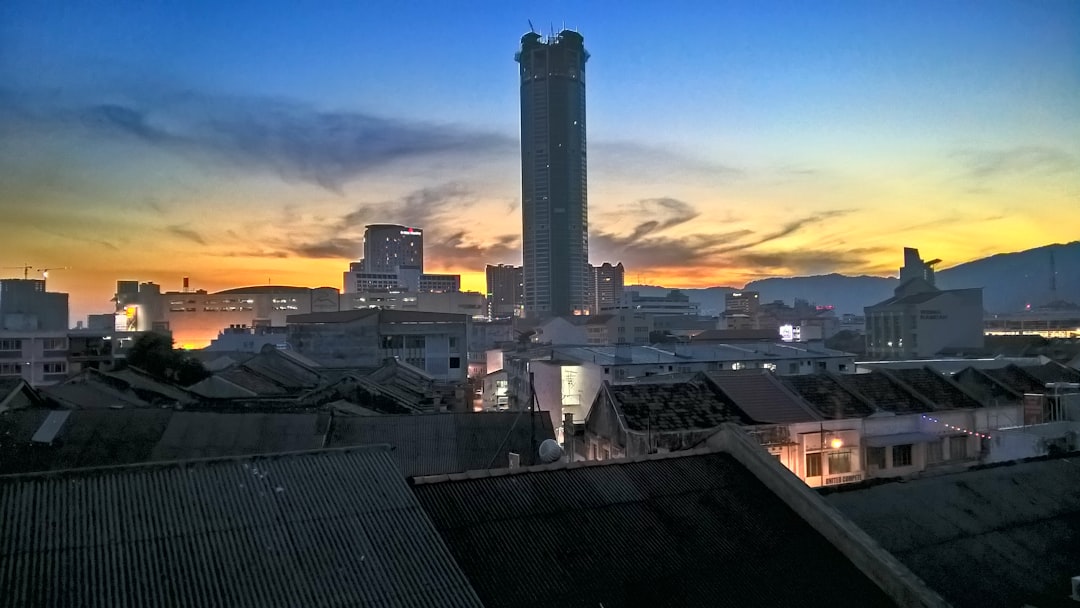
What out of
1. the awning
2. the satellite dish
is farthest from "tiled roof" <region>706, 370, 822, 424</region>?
the satellite dish

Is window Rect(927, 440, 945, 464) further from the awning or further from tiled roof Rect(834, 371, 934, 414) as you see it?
tiled roof Rect(834, 371, 934, 414)

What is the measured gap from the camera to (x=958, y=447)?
90.0 ft

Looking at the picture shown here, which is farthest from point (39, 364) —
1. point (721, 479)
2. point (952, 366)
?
point (952, 366)

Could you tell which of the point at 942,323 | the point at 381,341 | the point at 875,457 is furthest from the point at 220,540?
the point at 942,323

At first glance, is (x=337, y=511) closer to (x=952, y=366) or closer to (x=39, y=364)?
(x=952, y=366)

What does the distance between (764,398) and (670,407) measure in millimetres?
4208

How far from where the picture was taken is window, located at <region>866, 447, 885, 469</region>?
2555cm

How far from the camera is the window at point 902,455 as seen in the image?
25.8 m

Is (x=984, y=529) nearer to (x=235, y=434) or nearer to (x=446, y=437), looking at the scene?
(x=446, y=437)

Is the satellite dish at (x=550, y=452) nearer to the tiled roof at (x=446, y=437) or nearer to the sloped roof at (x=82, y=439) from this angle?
the tiled roof at (x=446, y=437)

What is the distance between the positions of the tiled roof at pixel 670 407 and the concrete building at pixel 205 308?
9474 cm

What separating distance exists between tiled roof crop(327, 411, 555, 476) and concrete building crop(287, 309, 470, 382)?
34799 mm

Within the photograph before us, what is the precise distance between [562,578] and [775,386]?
19.7 metres

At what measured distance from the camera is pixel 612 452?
2444cm
